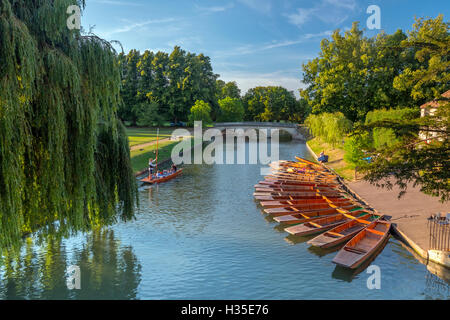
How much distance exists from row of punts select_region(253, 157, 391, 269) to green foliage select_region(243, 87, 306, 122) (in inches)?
2505

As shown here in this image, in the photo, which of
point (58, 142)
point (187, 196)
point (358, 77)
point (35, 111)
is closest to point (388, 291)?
point (58, 142)

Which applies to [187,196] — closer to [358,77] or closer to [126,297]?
[126,297]

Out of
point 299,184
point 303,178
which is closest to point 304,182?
point 299,184

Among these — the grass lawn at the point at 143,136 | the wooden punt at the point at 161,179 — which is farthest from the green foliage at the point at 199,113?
the wooden punt at the point at 161,179

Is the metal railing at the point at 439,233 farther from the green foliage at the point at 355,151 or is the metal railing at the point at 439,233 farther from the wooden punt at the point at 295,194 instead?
the green foliage at the point at 355,151

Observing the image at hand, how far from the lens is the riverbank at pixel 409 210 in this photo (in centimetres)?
1256

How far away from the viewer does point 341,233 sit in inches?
549

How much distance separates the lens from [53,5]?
8.48 meters

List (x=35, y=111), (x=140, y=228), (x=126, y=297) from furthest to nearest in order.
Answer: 1. (x=140, y=228)
2. (x=126, y=297)
3. (x=35, y=111)

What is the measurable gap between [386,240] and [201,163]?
70.7ft

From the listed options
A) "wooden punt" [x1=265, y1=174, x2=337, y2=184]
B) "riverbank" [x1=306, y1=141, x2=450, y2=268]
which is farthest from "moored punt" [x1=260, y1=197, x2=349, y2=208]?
"wooden punt" [x1=265, y1=174, x2=337, y2=184]

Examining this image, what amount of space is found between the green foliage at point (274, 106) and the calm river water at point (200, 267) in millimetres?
72016

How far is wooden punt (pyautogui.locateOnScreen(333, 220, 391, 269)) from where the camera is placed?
11.2 m

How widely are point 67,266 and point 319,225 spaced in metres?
9.56
